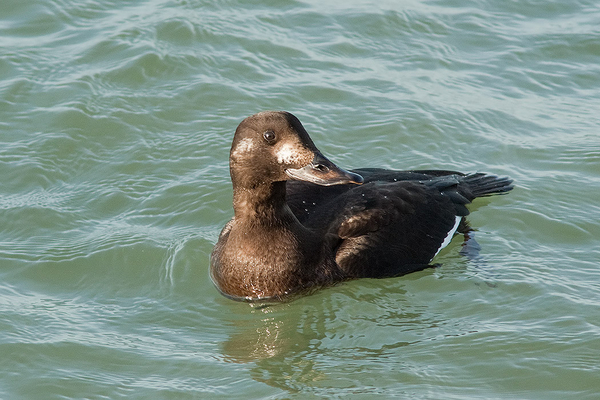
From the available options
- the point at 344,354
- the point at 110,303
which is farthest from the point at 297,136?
the point at 110,303

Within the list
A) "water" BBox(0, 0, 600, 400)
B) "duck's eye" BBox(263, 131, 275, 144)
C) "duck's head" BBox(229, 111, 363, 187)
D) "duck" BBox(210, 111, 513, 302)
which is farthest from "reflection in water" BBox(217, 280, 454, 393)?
"duck's eye" BBox(263, 131, 275, 144)

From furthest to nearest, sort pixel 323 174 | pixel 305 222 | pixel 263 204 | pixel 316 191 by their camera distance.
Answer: pixel 316 191
pixel 305 222
pixel 263 204
pixel 323 174

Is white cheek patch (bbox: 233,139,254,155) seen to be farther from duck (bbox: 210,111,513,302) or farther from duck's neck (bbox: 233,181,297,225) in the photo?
duck's neck (bbox: 233,181,297,225)

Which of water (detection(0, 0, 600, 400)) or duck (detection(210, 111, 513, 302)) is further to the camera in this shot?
duck (detection(210, 111, 513, 302))

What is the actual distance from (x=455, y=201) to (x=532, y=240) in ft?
2.45

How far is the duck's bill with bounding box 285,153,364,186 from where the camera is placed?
21.0 feet

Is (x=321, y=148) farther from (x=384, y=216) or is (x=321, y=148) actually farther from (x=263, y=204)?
(x=263, y=204)

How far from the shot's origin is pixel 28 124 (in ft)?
31.5

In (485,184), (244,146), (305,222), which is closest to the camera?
(244,146)

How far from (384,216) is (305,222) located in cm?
65

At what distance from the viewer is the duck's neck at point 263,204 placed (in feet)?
22.4

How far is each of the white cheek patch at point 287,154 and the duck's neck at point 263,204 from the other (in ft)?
1.08

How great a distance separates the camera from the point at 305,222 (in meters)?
7.32

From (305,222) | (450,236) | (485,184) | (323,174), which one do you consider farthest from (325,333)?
(485,184)
